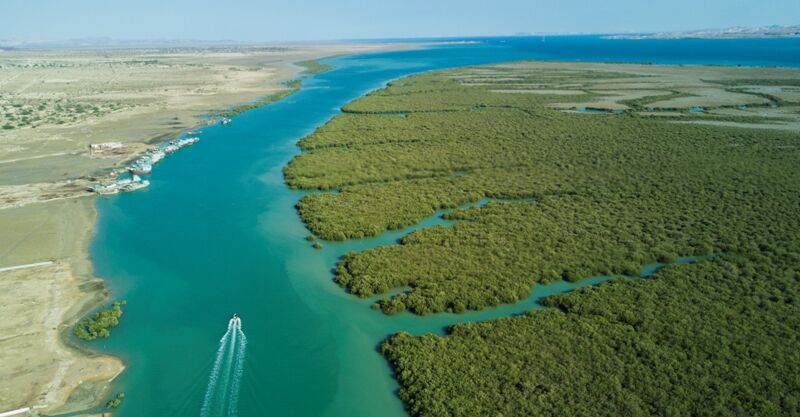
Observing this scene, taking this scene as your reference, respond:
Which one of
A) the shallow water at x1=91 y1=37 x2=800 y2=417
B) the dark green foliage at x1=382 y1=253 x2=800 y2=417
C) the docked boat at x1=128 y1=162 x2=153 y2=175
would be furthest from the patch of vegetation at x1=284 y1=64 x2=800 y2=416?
the docked boat at x1=128 y1=162 x2=153 y2=175

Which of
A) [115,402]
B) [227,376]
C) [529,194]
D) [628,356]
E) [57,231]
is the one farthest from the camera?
[529,194]

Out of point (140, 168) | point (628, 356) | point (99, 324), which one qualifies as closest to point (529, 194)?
point (628, 356)

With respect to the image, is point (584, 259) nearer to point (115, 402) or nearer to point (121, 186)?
point (115, 402)

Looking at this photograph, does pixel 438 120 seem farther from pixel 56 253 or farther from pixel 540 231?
pixel 56 253

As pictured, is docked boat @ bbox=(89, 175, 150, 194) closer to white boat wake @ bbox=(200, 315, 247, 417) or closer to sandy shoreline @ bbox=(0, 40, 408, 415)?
sandy shoreline @ bbox=(0, 40, 408, 415)

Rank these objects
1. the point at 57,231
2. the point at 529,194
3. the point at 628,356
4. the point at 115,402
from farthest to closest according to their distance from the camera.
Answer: the point at 529,194 < the point at 57,231 < the point at 628,356 < the point at 115,402

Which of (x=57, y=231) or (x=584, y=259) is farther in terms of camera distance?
(x=57, y=231)

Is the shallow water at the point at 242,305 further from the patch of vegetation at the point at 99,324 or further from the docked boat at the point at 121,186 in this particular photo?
the docked boat at the point at 121,186

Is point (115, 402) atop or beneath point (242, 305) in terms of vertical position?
beneath
